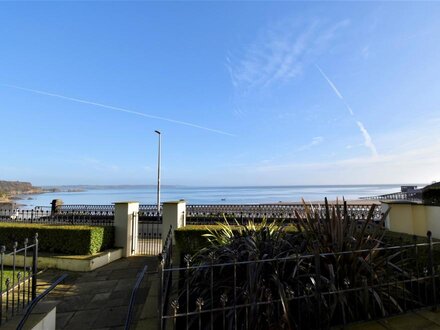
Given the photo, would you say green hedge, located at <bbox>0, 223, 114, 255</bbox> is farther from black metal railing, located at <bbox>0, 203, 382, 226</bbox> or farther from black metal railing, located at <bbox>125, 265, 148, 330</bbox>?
black metal railing, located at <bbox>125, 265, 148, 330</bbox>

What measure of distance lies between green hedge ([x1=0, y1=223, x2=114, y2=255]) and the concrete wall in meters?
8.24

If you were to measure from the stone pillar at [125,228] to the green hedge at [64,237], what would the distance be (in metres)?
0.35

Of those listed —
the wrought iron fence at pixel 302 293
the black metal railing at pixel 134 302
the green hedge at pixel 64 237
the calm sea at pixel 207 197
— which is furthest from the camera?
the calm sea at pixel 207 197

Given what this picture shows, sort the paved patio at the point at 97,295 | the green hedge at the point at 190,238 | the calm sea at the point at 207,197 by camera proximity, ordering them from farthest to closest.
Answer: the calm sea at the point at 207,197, the green hedge at the point at 190,238, the paved patio at the point at 97,295

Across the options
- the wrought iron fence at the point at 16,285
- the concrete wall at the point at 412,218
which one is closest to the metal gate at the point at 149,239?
the wrought iron fence at the point at 16,285

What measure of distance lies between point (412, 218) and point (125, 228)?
8.33m

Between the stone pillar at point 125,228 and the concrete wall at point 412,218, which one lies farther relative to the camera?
the stone pillar at point 125,228

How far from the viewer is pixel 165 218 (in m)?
9.05

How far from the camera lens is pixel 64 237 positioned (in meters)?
8.28

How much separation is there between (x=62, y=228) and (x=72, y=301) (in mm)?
3697

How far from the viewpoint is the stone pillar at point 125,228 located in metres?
9.14

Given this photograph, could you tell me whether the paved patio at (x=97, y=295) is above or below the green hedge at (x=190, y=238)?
below

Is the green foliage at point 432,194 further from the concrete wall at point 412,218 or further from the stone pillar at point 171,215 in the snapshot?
the stone pillar at point 171,215

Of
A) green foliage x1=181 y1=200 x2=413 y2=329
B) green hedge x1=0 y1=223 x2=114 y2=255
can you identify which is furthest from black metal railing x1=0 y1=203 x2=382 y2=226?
green foliage x1=181 y1=200 x2=413 y2=329
